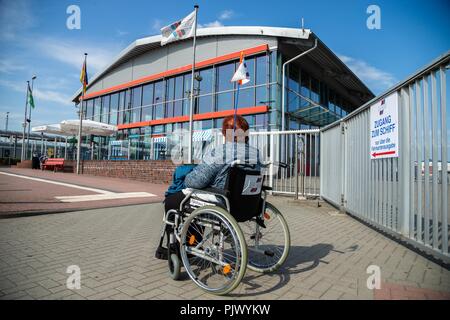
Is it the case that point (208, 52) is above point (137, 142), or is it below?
above

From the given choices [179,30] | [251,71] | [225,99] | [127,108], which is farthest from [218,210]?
[127,108]

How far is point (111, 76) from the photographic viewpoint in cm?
2558

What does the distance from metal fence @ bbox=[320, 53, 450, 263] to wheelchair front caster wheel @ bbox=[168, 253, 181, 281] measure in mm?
2436

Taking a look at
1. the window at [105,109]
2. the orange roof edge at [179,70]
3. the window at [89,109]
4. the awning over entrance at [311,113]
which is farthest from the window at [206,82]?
the window at [89,109]

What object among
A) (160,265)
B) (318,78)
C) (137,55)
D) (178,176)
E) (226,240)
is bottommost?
(160,265)

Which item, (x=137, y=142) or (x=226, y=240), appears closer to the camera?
(x=226, y=240)

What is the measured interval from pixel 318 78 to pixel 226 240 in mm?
18435

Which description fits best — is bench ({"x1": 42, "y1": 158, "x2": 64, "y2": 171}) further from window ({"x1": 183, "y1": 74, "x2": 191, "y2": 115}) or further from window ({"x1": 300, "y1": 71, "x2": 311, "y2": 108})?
window ({"x1": 300, "y1": 71, "x2": 311, "y2": 108})

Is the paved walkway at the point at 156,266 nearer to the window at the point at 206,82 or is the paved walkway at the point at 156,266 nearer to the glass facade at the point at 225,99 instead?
the glass facade at the point at 225,99

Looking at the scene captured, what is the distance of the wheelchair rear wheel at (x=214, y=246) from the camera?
6.95 ft

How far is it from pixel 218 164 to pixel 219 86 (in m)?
15.6

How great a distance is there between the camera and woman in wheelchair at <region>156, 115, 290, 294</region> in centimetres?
234
